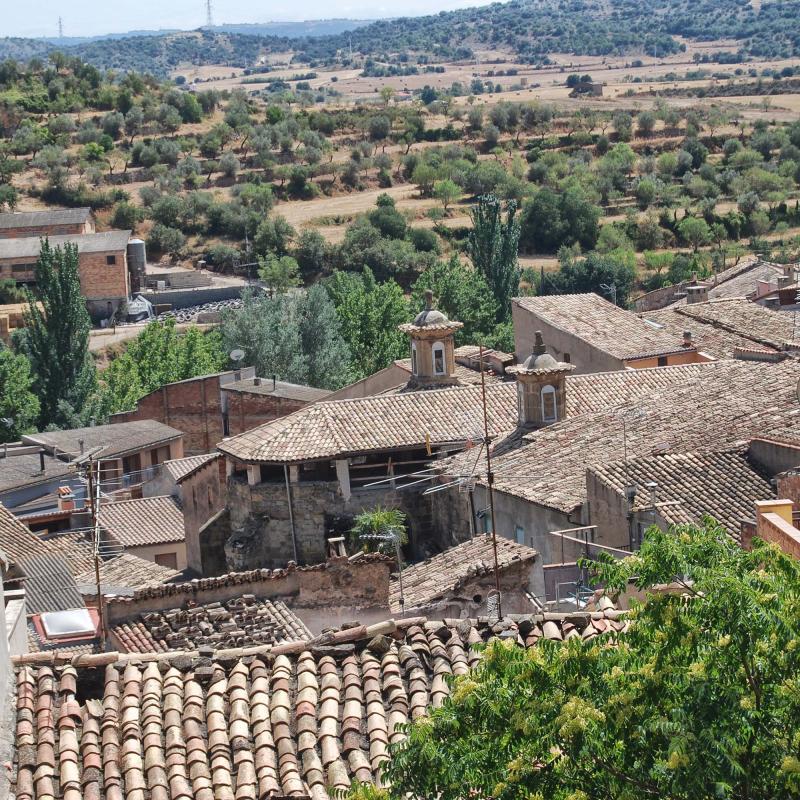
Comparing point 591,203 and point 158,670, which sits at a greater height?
point 158,670

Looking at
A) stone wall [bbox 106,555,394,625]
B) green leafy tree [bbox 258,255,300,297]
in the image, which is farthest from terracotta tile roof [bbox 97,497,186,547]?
green leafy tree [bbox 258,255,300,297]

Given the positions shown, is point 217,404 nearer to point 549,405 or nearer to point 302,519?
point 302,519

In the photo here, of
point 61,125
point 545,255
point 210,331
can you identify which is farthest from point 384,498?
point 61,125

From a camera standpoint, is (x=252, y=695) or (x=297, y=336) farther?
(x=297, y=336)

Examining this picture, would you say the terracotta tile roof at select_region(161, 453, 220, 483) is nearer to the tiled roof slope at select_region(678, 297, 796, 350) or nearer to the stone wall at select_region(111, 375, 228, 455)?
the stone wall at select_region(111, 375, 228, 455)

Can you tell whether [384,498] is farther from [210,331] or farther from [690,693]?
[210,331]

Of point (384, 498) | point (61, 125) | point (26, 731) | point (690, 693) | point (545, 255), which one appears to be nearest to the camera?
point (690, 693)

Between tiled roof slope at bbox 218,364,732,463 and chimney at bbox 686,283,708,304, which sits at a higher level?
tiled roof slope at bbox 218,364,732,463
